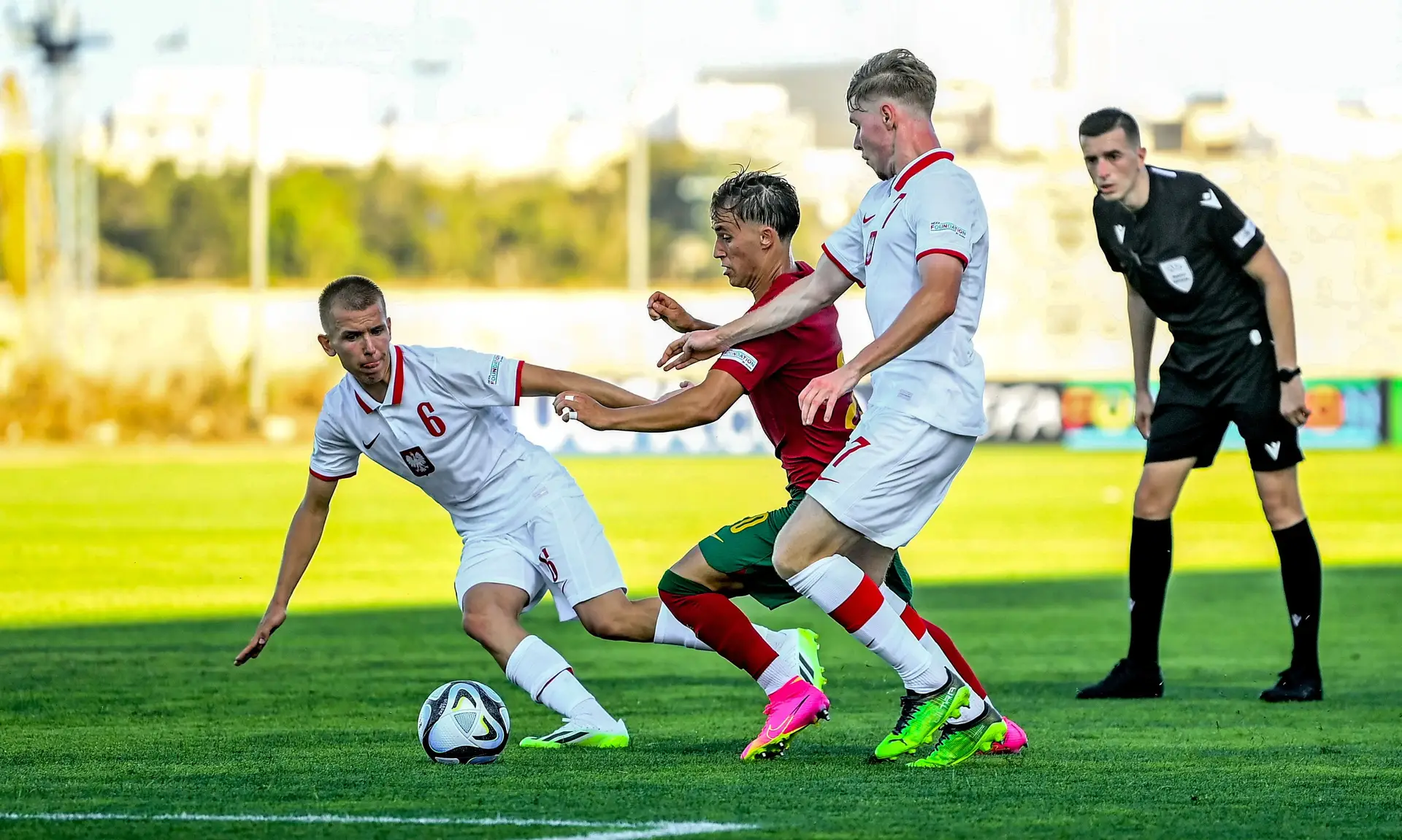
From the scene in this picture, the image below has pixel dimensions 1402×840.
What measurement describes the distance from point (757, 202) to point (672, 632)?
1.46m

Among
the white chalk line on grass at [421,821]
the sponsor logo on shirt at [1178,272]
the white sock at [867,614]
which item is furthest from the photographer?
the sponsor logo on shirt at [1178,272]

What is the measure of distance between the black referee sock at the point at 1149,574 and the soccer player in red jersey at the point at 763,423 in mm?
1643

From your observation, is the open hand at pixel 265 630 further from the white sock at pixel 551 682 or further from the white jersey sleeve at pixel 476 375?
the white jersey sleeve at pixel 476 375

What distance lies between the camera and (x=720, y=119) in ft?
281

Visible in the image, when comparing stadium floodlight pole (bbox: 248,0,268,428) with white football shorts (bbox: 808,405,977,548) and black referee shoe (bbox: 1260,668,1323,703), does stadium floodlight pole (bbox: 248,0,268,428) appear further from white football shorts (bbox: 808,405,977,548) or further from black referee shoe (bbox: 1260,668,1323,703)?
white football shorts (bbox: 808,405,977,548)

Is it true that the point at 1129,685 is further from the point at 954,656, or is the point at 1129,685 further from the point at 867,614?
the point at 867,614

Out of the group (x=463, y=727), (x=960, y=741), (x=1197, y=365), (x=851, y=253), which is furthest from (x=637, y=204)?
(x=960, y=741)

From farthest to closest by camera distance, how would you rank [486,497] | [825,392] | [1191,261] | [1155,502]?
[1155,502] → [1191,261] → [486,497] → [825,392]

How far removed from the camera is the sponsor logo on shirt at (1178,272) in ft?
25.5

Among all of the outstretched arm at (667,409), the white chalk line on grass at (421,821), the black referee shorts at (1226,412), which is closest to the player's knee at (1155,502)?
the black referee shorts at (1226,412)

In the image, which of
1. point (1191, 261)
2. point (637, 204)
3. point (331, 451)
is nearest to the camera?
point (331, 451)

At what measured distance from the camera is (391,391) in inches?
265

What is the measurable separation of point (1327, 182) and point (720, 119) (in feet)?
98.9

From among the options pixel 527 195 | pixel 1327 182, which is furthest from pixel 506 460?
pixel 527 195
